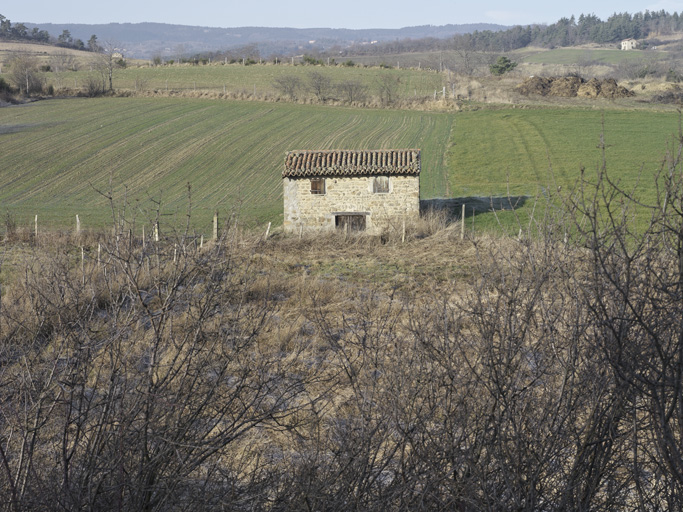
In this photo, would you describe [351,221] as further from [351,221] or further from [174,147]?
[174,147]

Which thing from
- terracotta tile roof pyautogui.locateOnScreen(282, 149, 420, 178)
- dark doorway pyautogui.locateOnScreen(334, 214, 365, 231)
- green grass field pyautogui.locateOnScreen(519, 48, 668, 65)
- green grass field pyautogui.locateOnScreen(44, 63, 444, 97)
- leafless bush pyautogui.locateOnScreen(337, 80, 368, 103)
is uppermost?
green grass field pyautogui.locateOnScreen(519, 48, 668, 65)

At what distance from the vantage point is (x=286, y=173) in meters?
26.9

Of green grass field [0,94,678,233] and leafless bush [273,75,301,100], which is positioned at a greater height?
leafless bush [273,75,301,100]

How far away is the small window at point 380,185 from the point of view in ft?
88.3

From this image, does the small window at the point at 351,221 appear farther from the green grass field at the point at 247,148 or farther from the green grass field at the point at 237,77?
the green grass field at the point at 237,77

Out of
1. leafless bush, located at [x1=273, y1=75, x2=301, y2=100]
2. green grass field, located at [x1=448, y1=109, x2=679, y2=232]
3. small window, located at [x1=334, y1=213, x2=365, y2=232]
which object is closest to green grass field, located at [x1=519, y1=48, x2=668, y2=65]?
leafless bush, located at [x1=273, y1=75, x2=301, y2=100]

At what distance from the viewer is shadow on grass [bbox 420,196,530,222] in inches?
1182

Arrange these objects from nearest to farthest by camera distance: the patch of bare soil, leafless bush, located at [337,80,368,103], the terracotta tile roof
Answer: the terracotta tile roof, leafless bush, located at [337,80,368,103], the patch of bare soil

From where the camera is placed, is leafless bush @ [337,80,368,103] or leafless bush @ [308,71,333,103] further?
leafless bush @ [308,71,333,103]

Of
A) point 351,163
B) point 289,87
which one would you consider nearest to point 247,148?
point 289,87

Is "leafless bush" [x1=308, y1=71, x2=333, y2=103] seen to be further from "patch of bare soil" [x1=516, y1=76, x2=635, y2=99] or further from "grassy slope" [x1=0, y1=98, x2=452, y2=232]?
"patch of bare soil" [x1=516, y1=76, x2=635, y2=99]

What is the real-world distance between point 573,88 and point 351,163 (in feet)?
134

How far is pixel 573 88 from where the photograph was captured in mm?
61938

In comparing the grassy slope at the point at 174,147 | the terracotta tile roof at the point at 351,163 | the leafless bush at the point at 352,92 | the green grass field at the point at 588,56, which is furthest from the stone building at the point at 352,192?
the green grass field at the point at 588,56
